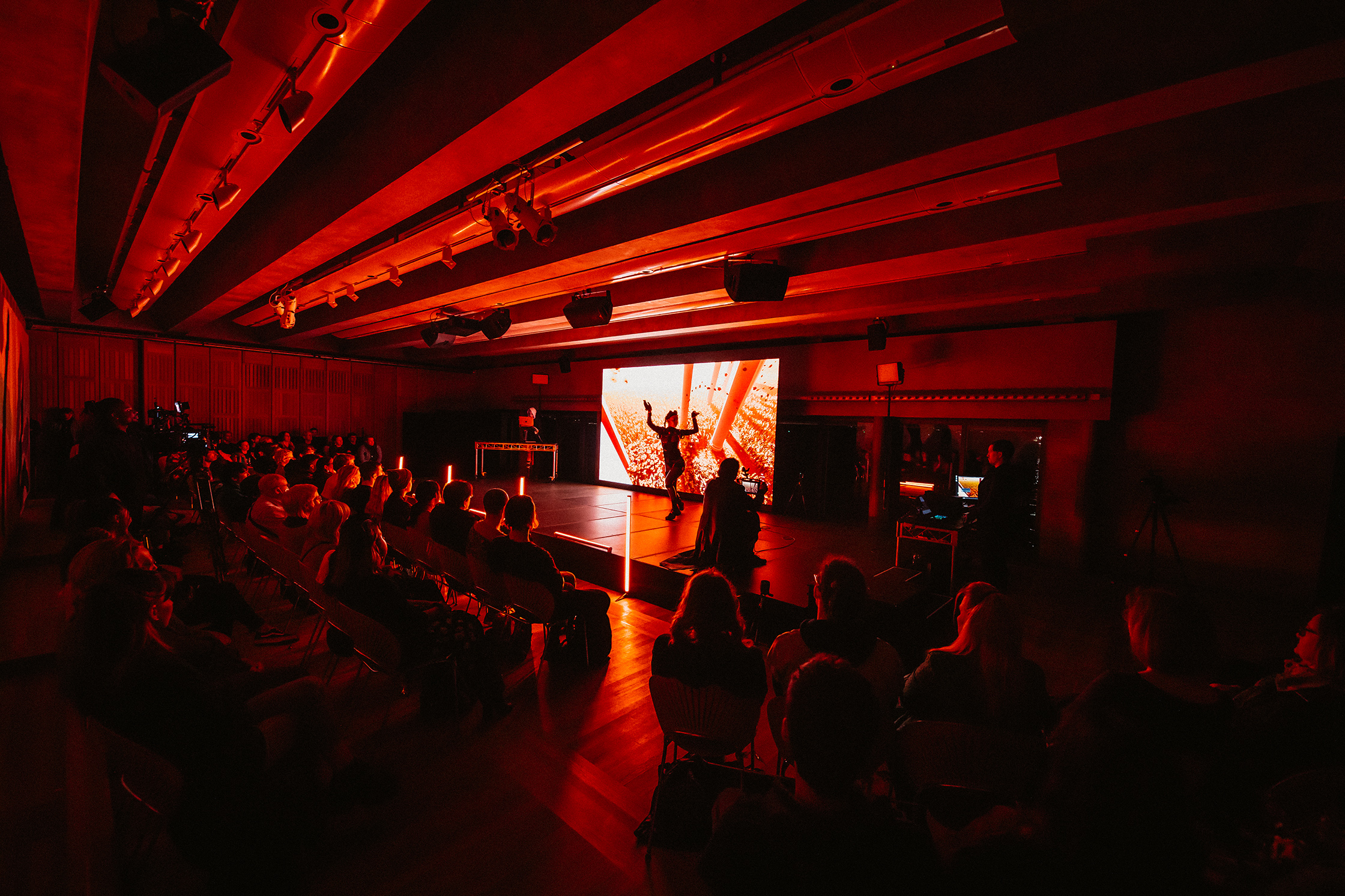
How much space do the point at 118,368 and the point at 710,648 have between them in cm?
1384

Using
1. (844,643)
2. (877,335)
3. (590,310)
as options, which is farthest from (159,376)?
(844,643)

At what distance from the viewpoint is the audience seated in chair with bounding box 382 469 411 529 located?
498 cm

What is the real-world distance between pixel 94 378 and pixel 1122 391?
54.8 feet

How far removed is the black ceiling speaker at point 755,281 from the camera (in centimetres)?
473

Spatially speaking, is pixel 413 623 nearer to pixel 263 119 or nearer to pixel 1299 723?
pixel 263 119

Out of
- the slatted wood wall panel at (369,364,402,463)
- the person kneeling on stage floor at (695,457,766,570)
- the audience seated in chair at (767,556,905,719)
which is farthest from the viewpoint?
the slatted wood wall panel at (369,364,402,463)

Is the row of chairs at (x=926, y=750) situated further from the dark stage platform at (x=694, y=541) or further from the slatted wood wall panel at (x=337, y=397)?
the slatted wood wall panel at (x=337, y=397)

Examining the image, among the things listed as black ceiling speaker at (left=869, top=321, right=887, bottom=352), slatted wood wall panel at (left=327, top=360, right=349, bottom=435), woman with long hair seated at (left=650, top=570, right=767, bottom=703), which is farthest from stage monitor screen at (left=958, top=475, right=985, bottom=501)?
slatted wood wall panel at (left=327, top=360, right=349, bottom=435)

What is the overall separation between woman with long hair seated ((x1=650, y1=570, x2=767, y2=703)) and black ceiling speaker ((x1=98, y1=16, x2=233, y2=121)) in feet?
8.82

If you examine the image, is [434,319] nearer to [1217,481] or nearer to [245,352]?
[245,352]

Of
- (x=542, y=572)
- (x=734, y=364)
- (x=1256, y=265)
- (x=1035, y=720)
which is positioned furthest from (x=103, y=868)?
(x=734, y=364)

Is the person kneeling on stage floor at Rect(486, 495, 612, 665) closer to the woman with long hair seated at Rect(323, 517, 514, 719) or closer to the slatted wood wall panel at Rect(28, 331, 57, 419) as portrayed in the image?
the woman with long hair seated at Rect(323, 517, 514, 719)

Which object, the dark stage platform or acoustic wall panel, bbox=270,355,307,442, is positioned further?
acoustic wall panel, bbox=270,355,307,442

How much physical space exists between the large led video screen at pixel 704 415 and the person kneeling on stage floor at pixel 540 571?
5.35m
